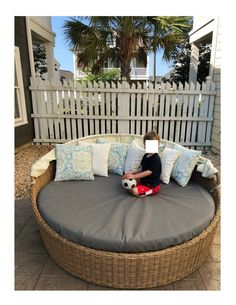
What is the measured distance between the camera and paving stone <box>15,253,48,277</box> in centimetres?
167

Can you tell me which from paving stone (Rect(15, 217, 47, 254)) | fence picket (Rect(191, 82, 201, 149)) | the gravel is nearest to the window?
the gravel

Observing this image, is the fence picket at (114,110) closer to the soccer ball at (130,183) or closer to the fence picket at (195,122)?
the fence picket at (195,122)

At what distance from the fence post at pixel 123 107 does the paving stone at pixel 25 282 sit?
3.92m

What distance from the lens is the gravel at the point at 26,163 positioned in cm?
309

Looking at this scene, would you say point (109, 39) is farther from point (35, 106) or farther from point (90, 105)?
point (35, 106)

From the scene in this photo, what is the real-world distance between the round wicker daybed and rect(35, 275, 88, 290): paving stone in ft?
0.16

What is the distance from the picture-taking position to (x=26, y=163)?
13.7 feet

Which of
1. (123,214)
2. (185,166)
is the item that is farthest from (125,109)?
(123,214)

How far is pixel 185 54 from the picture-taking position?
11.1 meters

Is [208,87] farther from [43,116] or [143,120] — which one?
[43,116]

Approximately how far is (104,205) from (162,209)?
0.51 metres

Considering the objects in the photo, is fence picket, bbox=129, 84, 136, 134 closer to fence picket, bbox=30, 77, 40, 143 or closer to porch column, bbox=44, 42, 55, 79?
fence picket, bbox=30, 77, 40, 143

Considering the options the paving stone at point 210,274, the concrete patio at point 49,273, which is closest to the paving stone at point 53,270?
the concrete patio at point 49,273
